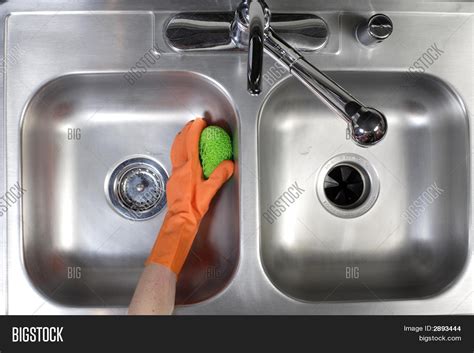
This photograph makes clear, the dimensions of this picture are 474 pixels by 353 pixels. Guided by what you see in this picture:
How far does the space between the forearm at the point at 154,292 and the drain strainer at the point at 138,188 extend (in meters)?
0.12

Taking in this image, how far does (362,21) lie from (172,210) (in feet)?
1.53

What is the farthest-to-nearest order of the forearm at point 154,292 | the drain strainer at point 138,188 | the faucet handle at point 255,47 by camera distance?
the drain strainer at point 138,188
the forearm at point 154,292
the faucet handle at point 255,47

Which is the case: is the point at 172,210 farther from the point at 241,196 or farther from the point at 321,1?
the point at 321,1

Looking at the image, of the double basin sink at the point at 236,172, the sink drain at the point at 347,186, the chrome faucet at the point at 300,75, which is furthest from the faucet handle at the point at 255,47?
the sink drain at the point at 347,186

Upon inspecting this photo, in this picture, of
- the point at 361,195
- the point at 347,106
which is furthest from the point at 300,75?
the point at 361,195

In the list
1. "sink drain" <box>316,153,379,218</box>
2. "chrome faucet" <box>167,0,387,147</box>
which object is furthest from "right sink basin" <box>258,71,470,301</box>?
"chrome faucet" <box>167,0,387,147</box>

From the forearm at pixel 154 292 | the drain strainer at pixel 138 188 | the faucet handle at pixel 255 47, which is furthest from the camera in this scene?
the drain strainer at pixel 138 188

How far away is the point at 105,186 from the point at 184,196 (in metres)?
0.16

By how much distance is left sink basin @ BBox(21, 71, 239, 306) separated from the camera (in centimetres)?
76

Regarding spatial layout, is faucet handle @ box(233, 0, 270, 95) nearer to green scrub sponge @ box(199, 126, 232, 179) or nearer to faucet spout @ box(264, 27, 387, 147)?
faucet spout @ box(264, 27, 387, 147)

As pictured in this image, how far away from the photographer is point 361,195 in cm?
83

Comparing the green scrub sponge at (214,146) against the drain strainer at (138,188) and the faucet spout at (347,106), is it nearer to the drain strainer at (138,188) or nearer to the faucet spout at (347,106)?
the drain strainer at (138,188)

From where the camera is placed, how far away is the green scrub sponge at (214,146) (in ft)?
2.53
